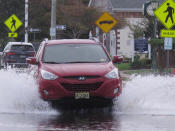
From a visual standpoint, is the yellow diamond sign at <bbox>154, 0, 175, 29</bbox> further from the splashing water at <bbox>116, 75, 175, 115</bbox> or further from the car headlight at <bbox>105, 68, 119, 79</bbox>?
the car headlight at <bbox>105, 68, 119, 79</bbox>

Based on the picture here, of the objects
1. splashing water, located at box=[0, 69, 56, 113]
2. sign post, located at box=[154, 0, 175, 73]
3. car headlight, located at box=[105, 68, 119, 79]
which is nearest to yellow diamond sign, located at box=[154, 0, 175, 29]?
sign post, located at box=[154, 0, 175, 73]

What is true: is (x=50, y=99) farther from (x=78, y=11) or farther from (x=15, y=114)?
(x=78, y=11)

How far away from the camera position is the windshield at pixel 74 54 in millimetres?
15012

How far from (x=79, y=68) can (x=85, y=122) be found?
1728mm

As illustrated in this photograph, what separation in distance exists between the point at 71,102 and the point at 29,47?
73.7 ft

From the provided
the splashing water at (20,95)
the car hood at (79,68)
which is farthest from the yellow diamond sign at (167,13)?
the car hood at (79,68)

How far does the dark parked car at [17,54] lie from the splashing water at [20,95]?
18.9 metres

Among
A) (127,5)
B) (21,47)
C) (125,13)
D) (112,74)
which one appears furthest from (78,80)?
(125,13)

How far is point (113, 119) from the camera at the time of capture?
13297 millimetres

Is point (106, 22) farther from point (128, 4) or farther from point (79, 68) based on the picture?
point (128, 4)

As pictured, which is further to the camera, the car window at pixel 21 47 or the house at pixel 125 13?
the house at pixel 125 13

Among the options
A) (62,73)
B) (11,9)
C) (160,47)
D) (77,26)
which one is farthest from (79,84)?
(11,9)

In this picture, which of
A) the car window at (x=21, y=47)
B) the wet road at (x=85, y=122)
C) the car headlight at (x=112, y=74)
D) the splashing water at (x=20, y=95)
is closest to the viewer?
the wet road at (x=85, y=122)

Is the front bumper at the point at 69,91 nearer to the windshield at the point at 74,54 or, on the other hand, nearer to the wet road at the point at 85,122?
the wet road at the point at 85,122
